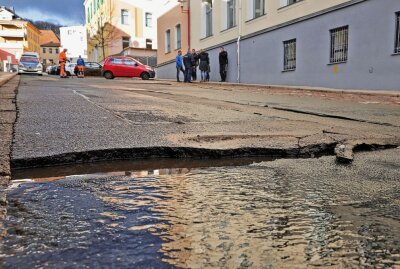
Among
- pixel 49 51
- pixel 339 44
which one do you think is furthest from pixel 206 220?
pixel 49 51

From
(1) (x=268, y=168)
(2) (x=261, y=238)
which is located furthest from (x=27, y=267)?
(1) (x=268, y=168)

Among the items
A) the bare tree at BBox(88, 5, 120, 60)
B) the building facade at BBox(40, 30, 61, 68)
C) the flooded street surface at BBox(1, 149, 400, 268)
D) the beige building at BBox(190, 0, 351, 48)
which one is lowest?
the flooded street surface at BBox(1, 149, 400, 268)

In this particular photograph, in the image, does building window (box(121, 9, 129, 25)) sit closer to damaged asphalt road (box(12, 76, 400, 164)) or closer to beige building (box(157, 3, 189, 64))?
beige building (box(157, 3, 189, 64))

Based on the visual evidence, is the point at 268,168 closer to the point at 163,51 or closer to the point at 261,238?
the point at 261,238

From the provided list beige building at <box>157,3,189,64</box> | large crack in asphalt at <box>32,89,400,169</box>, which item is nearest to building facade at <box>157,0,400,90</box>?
beige building at <box>157,3,189,64</box>

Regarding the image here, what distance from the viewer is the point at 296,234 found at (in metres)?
→ 1.63

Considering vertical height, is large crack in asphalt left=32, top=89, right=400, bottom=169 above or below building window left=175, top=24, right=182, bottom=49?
below

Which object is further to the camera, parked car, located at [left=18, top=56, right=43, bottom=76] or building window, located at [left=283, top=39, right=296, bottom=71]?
parked car, located at [left=18, top=56, right=43, bottom=76]

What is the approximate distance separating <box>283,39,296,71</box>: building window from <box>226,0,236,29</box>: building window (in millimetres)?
4872

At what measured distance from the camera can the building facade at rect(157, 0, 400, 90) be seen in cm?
1244

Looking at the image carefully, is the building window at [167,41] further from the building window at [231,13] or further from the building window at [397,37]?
the building window at [397,37]

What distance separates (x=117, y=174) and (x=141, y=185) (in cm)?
33

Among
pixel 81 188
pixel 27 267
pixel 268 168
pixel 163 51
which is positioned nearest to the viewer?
pixel 27 267

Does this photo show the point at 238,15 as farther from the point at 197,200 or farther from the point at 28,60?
the point at 197,200
